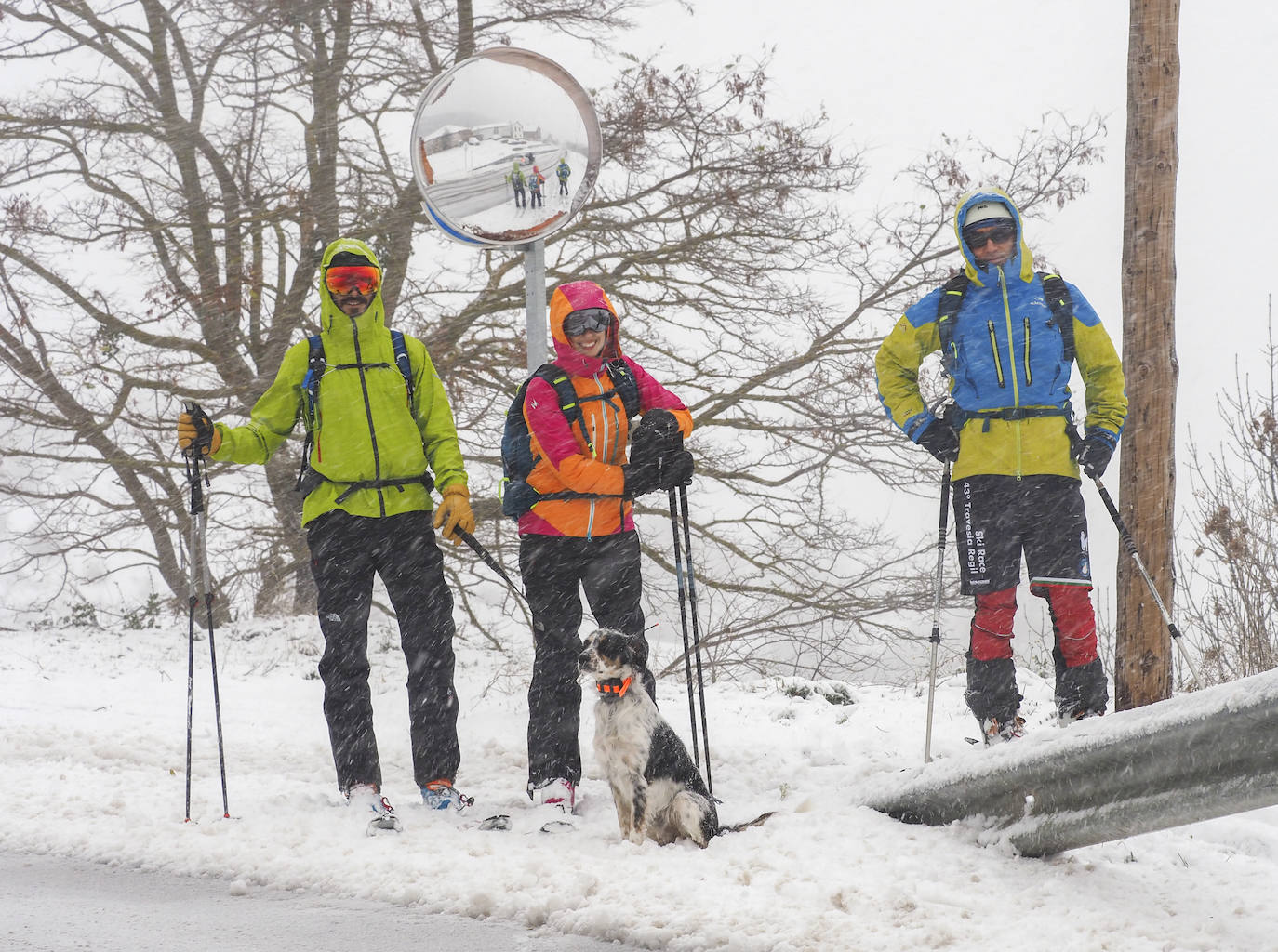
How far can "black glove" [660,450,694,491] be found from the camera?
13.5 ft

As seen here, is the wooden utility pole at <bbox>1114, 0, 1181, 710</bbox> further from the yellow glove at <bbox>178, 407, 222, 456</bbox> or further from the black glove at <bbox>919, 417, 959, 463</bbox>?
the yellow glove at <bbox>178, 407, 222, 456</bbox>

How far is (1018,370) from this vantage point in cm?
430

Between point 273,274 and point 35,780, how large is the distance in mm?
7447

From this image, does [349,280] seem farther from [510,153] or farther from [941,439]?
[941,439]

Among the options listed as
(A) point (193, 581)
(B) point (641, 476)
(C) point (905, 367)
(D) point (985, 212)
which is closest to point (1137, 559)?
(C) point (905, 367)

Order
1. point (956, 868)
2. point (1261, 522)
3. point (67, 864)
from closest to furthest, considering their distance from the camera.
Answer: point (956, 868) < point (67, 864) < point (1261, 522)

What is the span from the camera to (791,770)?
15.9 feet

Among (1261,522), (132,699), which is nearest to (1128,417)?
(1261,522)

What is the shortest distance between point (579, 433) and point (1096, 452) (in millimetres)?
2192

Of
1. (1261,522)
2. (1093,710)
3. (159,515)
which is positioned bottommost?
(1093,710)

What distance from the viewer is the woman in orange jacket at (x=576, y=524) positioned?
4266mm

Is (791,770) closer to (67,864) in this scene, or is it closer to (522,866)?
(522,866)

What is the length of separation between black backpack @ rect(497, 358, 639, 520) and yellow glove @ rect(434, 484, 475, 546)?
0.17m

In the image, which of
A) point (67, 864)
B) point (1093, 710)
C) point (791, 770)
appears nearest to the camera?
point (67, 864)
